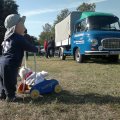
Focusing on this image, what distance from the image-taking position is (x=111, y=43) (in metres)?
17.0

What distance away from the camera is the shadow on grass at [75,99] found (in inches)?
266

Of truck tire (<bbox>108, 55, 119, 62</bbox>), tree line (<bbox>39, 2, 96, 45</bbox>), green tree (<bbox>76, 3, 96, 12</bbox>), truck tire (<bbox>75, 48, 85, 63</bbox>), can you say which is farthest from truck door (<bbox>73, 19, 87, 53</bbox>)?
green tree (<bbox>76, 3, 96, 12</bbox>)

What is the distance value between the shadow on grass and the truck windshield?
10.3 metres

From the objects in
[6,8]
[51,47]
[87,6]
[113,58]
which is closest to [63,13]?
[87,6]

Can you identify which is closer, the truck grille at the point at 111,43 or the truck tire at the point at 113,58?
the truck grille at the point at 111,43

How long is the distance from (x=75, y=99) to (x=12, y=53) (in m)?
1.62

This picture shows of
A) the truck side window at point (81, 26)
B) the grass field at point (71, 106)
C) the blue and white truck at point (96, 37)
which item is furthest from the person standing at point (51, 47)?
the grass field at point (71, 106)

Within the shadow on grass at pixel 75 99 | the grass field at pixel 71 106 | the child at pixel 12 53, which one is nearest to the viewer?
the grass field at pixel 71 106

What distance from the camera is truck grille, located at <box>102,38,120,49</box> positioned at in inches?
663

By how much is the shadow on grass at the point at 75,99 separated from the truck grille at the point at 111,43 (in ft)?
31.3

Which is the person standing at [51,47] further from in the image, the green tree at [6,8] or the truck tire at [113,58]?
the green tree at [6,8]

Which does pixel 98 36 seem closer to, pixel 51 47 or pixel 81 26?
pixel 81 26

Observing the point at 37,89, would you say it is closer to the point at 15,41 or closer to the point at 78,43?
the point at 15,41

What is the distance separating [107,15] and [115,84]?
9.74m
